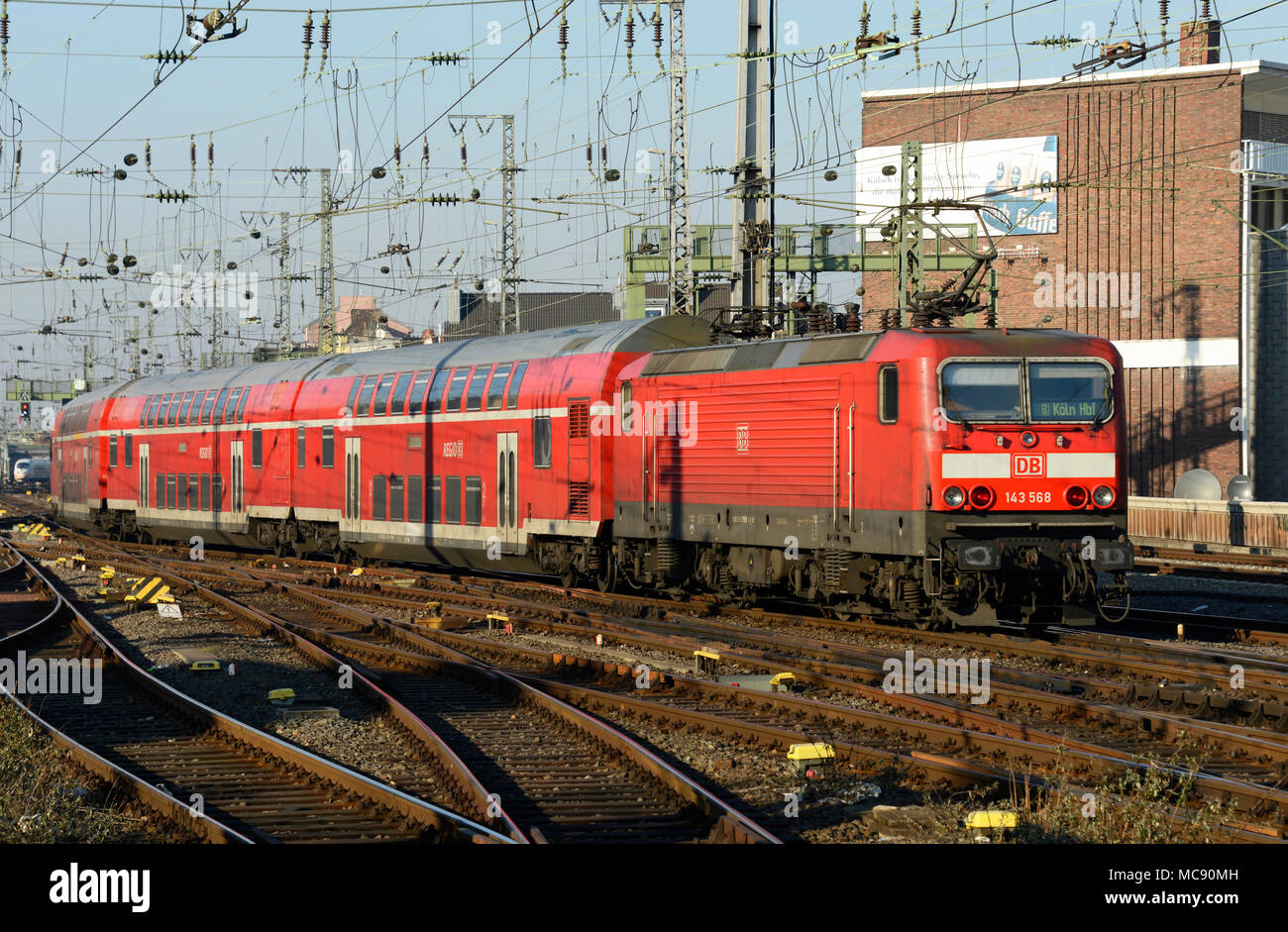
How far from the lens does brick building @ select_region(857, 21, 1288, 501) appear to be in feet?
171

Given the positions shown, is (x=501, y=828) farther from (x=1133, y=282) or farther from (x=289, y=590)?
(x=1133, y=282)

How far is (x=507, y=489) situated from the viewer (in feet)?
85.4

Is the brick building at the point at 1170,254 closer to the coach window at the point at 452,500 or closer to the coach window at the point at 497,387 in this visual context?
the coach window at the point at 497,387

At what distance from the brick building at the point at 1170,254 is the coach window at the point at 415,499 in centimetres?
3108

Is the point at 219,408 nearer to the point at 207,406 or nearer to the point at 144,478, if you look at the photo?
the point at 207,406

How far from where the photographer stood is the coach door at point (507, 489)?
2584cm

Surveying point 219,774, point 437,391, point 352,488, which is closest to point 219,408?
point 352,488

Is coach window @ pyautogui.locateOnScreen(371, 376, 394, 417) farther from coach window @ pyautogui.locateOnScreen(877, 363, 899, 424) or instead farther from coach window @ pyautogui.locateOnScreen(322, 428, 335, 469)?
coach window @ pyautogui.locateOnScreen(877, 363, 899, 424)

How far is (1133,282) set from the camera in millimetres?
53531

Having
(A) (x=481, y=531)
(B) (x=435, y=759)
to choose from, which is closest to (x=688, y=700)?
(B) (x=435, y=759)

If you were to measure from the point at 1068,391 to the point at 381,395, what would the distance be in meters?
16.3

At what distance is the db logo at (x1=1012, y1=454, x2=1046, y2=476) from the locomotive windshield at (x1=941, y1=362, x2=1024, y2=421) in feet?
1.56
